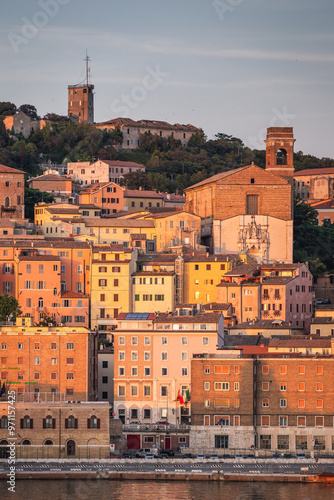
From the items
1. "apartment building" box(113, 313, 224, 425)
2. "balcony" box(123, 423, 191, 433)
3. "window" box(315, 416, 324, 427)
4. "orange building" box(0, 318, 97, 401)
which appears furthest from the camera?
"orange building" box(0, 318, 97, 401)

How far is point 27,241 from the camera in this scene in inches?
3573

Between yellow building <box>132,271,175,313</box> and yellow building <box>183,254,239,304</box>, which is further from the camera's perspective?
yellow building <box>183,254,239,304</box>

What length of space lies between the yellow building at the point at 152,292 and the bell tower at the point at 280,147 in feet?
83.5

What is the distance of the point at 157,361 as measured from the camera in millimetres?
71438

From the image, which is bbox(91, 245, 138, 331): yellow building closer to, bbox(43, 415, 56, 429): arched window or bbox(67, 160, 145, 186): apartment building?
bbox(43, 415, 56, 429): arched window

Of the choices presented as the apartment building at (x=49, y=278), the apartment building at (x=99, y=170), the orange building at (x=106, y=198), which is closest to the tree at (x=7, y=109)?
the apartment building at (x=99, y=170)

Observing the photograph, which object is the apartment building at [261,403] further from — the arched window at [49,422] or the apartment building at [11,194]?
the apartment building at [11,194]

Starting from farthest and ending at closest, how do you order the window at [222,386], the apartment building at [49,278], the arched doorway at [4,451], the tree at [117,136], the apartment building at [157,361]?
1. the tree at [117,136]
2. the apartment building at [49,278]
3. the apartment building at [157,361]
4. the window at [222,386]
5. the arched doorway at [4,451]

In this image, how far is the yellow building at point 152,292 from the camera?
3371 inches

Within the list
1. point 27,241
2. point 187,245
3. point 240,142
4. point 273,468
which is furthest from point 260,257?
point 240,142

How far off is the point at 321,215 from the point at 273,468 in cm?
6168

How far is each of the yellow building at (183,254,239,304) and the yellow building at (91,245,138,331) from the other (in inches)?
152

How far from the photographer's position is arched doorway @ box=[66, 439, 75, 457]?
218 feet

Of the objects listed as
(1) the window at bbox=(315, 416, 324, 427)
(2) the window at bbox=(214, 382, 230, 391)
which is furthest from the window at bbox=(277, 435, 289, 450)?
(2) the window at bbox=(214, 382, 230, 391)
